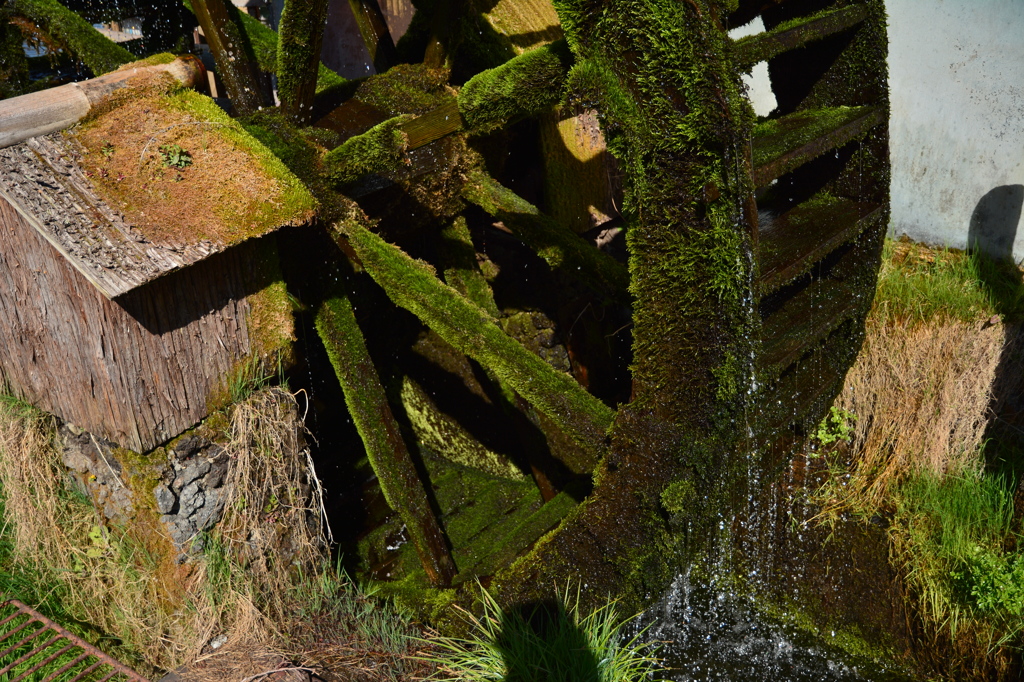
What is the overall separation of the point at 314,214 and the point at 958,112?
4077 mm

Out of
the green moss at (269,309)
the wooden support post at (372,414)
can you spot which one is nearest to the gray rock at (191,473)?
the green moss at (269,309)

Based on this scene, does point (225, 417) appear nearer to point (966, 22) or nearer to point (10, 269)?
point (10, 269)

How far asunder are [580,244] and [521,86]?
2.37ft

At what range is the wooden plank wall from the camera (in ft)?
9.33

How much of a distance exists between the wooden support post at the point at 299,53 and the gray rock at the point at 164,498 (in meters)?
1.56

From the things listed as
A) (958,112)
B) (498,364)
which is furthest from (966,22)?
(498,364)

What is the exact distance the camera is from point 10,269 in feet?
9.79

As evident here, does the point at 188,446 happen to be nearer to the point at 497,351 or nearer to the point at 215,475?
the point at 215,475

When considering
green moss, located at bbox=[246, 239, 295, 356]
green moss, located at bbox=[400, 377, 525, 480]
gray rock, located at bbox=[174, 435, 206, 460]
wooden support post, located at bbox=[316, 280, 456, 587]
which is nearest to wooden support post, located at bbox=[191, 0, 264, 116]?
green moss, located at bbox=[246, 239, 295, 356]

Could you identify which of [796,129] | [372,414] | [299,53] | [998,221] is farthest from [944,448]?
[299,53]

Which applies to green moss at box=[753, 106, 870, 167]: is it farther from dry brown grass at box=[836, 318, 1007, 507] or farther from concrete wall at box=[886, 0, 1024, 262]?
concrete wall at box=[886, 0, 1024, 262]

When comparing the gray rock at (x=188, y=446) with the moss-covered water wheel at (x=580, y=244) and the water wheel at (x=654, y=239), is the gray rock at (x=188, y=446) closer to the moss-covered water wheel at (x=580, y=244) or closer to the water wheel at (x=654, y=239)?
the moss-covered water wheel at (x=580, y=244)

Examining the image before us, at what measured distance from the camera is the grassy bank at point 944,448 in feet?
12.1

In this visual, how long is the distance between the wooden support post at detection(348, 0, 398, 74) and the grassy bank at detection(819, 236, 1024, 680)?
2.89 metres
